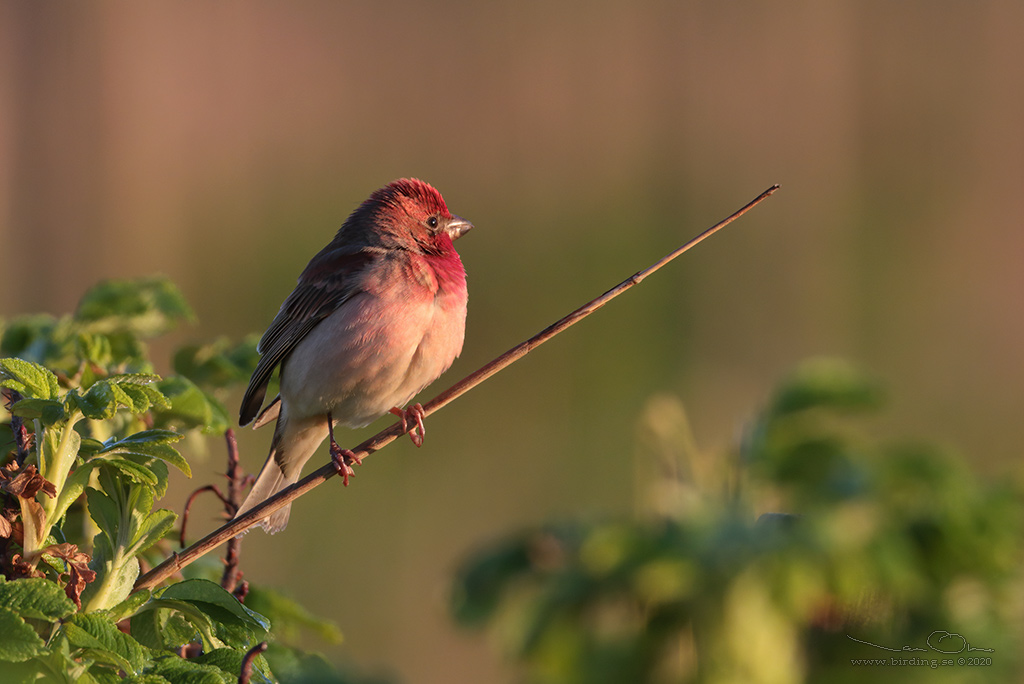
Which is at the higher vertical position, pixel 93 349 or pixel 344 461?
pixel 93 349

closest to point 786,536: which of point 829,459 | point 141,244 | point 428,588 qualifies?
point 829,459

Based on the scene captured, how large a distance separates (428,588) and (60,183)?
4.73 m

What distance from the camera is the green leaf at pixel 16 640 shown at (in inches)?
38.3

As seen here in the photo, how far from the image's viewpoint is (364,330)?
2.92 m

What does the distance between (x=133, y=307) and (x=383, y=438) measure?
1.70 ft

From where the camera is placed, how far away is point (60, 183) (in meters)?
7.95

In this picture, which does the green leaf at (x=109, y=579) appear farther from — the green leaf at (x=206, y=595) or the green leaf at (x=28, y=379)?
the green leaf at (x=28, y=379)

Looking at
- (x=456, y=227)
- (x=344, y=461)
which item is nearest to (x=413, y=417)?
(x=344, y=461)

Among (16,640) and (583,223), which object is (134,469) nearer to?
(16,640)

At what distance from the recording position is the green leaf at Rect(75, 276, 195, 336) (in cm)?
184

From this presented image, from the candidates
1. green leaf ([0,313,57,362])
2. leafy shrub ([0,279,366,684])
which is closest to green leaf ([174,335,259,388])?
green leaf ([0,313,57,362])

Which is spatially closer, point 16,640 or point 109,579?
point 16,640

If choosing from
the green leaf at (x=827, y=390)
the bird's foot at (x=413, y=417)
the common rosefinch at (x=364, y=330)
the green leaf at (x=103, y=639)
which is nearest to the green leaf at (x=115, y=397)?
the green leaf at (x=103, y=639)

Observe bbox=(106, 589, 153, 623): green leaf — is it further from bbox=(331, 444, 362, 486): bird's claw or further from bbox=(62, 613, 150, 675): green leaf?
bbox=(331, 444, 362, 486): bird's claw
